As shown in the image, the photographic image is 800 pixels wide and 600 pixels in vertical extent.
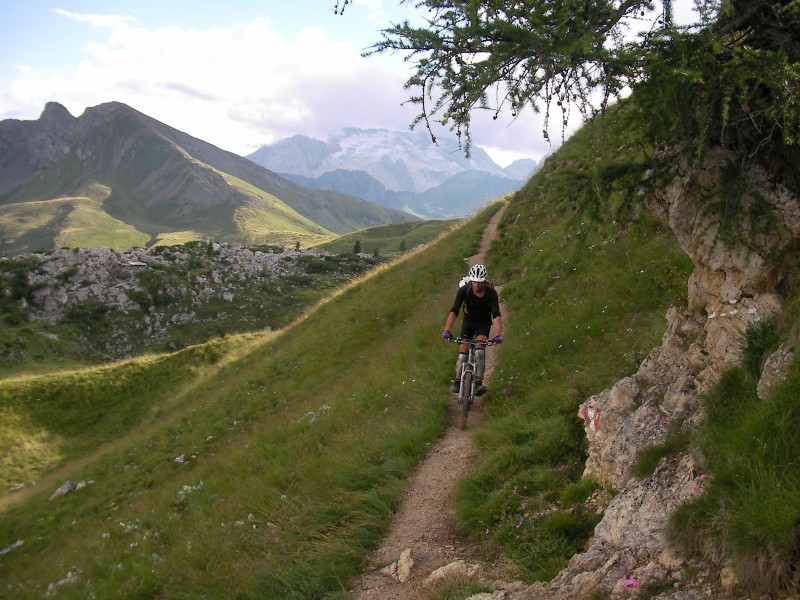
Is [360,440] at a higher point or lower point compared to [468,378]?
lower

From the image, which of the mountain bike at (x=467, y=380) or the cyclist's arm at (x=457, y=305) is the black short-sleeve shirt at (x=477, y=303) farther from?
the mountain bike at (x=467, y=380)

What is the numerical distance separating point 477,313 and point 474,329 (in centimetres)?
47

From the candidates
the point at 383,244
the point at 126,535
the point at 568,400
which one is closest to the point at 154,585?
the point at 126,535

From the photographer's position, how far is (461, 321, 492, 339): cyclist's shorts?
1204cm

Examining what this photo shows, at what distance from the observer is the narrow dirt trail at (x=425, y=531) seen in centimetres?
667

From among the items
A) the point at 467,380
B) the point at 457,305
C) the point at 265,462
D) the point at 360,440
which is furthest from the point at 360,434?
the point at 457,305

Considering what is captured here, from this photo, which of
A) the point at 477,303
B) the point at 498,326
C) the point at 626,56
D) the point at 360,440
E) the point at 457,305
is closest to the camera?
the point at 626,56

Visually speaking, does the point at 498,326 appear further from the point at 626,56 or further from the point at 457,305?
the point at 626,56

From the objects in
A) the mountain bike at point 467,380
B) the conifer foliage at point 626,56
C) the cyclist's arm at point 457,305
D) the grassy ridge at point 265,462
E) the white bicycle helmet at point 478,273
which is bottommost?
the grassy ridge at point 265,462

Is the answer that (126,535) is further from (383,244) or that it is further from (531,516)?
(383,244)

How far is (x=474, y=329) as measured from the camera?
40.5 ft

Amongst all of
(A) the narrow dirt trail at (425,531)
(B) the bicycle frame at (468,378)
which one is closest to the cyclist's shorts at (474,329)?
(B) the bicycle frame at (468,378)

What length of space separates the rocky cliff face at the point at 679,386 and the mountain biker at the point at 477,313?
12.9ft

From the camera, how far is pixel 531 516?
686cm
